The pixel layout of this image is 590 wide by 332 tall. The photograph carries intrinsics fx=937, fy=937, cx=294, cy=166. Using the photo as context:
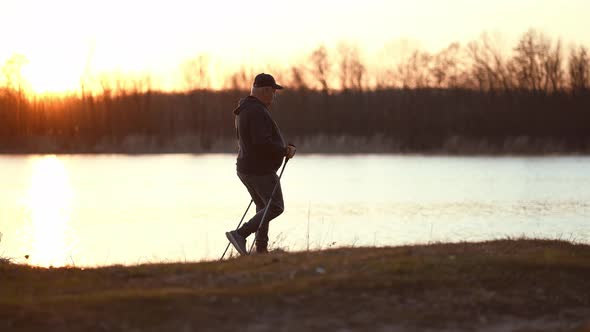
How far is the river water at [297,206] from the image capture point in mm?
18500

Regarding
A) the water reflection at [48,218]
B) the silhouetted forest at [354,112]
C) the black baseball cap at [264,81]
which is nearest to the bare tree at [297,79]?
the silhouetted forest at [354,112]

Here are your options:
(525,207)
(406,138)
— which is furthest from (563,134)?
(525,207)

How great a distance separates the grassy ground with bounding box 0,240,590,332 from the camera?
22.4 ft

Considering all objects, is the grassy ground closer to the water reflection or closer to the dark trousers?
the dark trousers

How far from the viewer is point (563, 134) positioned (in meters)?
50.2

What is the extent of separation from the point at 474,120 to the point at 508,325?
154 feet

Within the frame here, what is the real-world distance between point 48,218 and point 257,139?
1616cm

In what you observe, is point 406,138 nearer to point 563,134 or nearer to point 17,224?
point 563,134

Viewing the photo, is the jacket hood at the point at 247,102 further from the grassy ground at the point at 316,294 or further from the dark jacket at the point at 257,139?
the grassy ground at the point at 316,294

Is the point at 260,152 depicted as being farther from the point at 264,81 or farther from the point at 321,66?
the point at 321,66

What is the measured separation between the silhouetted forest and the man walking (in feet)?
130

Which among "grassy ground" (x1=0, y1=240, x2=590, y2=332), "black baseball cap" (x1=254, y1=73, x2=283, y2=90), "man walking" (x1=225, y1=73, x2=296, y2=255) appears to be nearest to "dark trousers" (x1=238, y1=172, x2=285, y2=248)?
"man walking" (x1=225, y1=73, x2=296, y2=255)

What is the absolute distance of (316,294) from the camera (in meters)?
7.45

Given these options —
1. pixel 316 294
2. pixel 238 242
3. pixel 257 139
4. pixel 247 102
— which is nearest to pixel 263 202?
pixel 238 242
